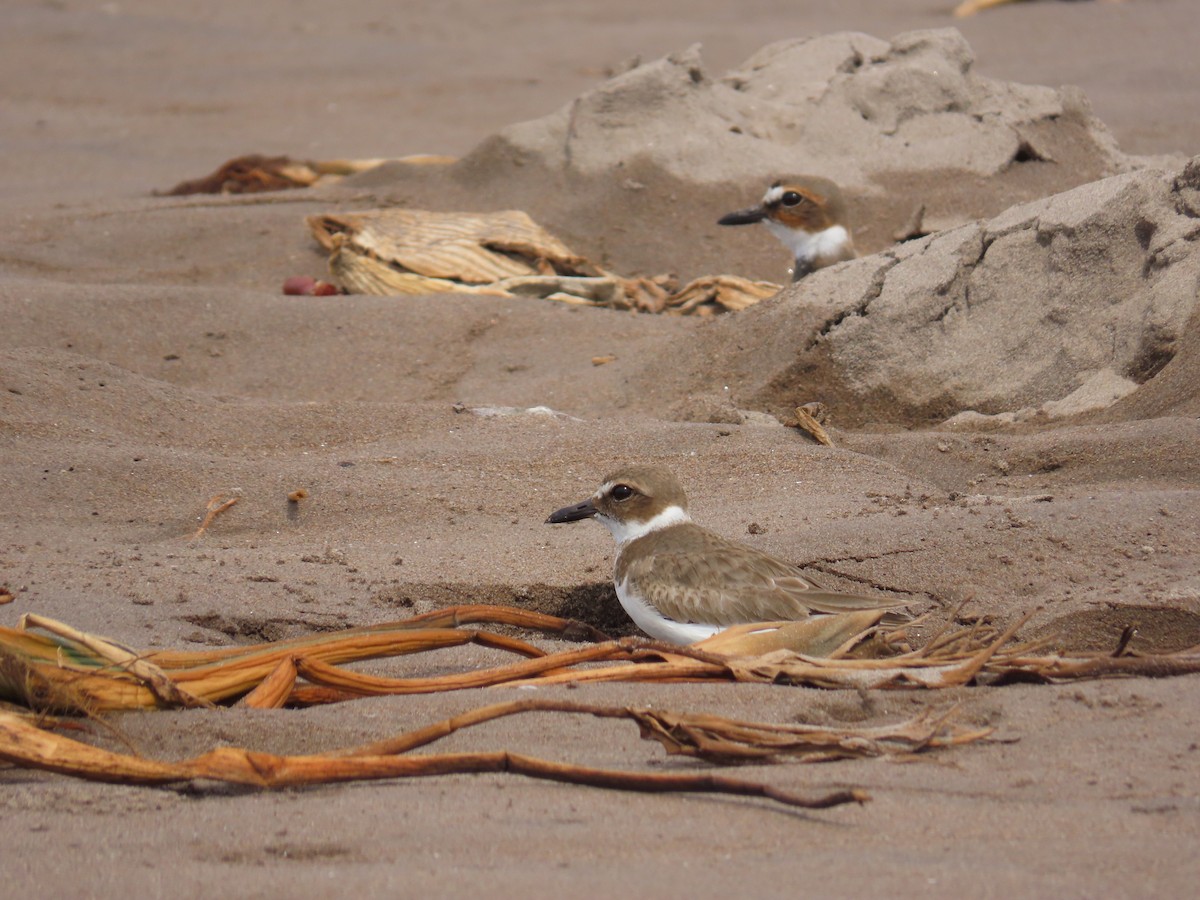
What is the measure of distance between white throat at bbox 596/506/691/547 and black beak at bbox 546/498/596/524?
0.14ft

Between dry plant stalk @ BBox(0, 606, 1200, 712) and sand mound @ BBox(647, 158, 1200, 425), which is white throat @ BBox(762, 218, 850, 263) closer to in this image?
sand mound @ BBox(647, 158, 1200, 425)

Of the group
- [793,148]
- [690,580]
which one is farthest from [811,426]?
[793,148]

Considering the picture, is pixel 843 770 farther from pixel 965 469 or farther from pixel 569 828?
pixel 965 469

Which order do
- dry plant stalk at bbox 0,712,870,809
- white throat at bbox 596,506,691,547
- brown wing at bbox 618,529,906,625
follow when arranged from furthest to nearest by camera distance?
white throat at bbox 596,506,691,547
brown wing at bbox 618,529,906,625
dry plant stalk at bbox 0,712,870,809

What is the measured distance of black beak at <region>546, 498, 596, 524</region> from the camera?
4762 millimetres

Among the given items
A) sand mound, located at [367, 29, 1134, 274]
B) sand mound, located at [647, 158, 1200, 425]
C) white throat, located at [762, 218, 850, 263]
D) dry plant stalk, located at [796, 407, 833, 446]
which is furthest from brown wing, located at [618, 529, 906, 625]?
sand mound, located at [367, 29, 1134, 274]

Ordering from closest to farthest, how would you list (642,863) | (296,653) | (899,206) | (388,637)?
(642,863)
(296,653)
(388,637)
(899,206)

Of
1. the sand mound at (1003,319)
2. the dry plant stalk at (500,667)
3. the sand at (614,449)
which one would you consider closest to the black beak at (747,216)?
the sand at (614,449)

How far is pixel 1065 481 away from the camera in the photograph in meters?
5.14

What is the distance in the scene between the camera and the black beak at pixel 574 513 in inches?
187

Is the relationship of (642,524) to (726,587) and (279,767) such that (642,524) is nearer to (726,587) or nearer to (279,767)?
(726,587)

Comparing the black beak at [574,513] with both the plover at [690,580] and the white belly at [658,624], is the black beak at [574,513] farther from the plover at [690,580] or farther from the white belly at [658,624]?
the white belly at [658,624]

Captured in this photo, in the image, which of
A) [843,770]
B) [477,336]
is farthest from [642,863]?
[477,336]

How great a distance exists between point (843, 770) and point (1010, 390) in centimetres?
357
